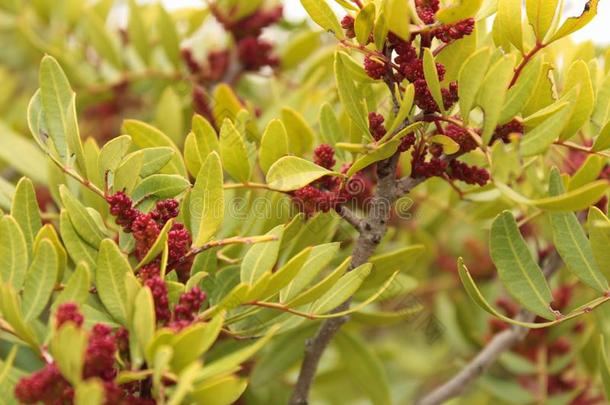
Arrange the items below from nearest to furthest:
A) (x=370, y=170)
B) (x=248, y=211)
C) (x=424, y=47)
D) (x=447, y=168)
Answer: (x=424, y=47) → (x=447, y=168) → (x=248, y=211) → (x=370, y=170)

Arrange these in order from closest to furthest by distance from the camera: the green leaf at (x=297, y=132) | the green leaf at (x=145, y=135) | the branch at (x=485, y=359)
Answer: the green leaf at (x=145, y=135)
the green leaf at (x=297, y=132)
the branch at (x=485, y=359)

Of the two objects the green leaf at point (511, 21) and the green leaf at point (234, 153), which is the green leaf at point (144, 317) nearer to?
the green leaf at point (234, 153)

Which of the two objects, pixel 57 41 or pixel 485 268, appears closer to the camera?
pixel 57 41

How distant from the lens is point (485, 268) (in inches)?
73.8

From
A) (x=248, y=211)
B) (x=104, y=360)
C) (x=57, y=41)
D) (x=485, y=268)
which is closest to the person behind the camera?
(x=104, y=360)

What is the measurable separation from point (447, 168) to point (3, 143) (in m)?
0.85

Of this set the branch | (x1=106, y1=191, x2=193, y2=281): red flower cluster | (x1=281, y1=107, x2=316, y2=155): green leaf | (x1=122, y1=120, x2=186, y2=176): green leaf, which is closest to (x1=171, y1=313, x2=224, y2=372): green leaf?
(x1=106, y1=191, x2=193, y2=281): red flower cluster

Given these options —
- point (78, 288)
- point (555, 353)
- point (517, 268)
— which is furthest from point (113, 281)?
point (555, 353)

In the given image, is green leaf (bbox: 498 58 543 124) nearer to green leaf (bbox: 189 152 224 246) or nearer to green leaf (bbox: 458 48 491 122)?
green leaf (bbox: 458 48 491 122)

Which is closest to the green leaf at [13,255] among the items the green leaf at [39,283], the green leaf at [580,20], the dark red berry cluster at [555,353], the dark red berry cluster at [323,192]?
the green leaf at [39,283]

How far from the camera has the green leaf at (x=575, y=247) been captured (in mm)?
987

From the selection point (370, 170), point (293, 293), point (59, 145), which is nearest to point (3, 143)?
point (59, 145)

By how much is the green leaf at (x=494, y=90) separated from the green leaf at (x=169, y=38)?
3.07 feet

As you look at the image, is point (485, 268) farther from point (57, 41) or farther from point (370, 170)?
point (57, 41)
